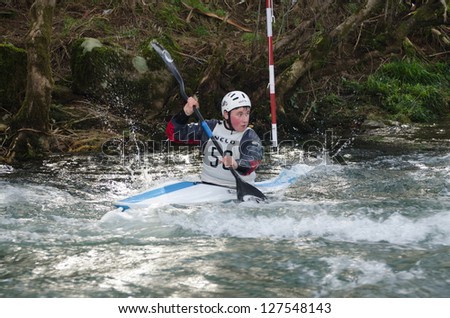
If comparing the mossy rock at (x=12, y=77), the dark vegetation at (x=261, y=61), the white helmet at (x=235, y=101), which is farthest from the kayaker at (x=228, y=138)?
the mossy rock at (x=12, y=77)

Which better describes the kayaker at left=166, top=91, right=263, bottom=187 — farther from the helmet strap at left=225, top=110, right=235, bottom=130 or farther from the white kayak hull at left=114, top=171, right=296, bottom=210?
the white kayak hull at left=114, top=171, right=296, bottom=210

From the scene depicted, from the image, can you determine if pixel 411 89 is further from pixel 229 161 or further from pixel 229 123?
pixel 229 161

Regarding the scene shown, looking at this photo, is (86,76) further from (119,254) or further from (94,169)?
(119,254)

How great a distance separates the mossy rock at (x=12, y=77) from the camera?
912 centimetres

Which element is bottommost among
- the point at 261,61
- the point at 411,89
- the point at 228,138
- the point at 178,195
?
the point at 178,195

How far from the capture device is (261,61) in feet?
32.5

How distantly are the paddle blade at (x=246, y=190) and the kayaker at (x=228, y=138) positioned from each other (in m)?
0.14

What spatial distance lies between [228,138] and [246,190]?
1.93ft

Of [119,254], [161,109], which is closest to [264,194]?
[119,254]

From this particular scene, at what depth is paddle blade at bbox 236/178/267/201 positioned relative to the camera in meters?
5.73

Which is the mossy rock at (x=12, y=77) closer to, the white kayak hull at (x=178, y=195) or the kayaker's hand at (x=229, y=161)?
the white kayak hull at (x=178, y=195)

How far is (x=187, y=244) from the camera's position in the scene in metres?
4.53

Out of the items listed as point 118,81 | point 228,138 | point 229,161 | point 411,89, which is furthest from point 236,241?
point 411,89

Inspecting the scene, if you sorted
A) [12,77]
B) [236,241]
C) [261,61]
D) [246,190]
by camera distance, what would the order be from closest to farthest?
[236,241], [246,190], [12,77], [261,61]
